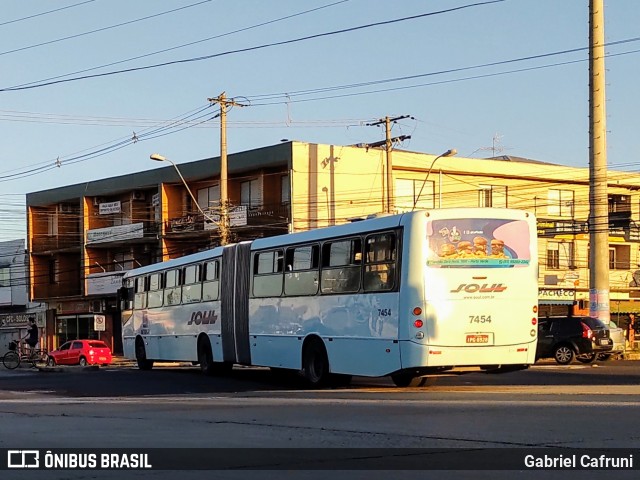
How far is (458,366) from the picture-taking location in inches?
771

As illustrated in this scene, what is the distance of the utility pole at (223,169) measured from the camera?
141ft

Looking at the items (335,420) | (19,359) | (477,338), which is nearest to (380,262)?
(477,338)

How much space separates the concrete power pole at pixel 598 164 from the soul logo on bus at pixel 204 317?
571 inches

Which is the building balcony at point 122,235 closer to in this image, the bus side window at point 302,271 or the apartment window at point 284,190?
the apartment window at point 284,190

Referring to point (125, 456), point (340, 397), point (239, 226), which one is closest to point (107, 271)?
point (239, 226)

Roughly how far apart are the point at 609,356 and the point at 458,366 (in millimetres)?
18866

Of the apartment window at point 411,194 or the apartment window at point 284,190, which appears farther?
the apartment window at point 411,194

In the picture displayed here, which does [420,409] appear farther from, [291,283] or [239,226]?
[239,226]

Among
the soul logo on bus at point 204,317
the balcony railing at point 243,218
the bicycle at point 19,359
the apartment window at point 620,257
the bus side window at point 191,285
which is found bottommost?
the bicycle at point 19,359

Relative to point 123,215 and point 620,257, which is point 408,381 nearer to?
point 123,215

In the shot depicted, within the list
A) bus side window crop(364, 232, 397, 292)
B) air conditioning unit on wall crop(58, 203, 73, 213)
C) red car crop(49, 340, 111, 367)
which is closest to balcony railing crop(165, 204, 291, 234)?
red car crop(49, 340, 111, 367)

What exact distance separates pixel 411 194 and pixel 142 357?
2470cm

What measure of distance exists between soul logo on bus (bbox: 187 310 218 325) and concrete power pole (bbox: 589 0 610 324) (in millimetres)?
14506

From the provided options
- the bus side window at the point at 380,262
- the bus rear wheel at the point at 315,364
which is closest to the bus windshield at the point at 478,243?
the bus side window at the point at 380,262
